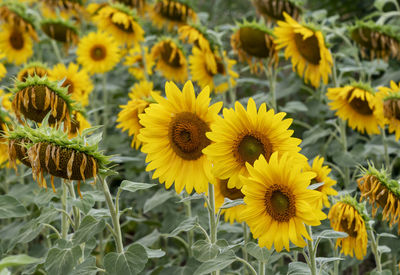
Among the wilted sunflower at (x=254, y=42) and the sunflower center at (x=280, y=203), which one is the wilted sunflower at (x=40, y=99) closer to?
the sunflower center at (x=280, y=203)

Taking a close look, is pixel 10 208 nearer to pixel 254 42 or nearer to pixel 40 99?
pixel 40 99

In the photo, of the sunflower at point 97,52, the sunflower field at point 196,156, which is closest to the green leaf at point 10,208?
the sunflower field at point 196,156

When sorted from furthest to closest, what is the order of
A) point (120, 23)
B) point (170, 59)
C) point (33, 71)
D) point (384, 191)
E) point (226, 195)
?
1. point (120, 23)
2. point (170, 59)
3. point (33, 71)
4. point (226, 195)
5. point (384, 191)

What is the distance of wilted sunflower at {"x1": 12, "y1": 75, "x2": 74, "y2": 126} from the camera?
1.37 meters

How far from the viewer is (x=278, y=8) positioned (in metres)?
2.43

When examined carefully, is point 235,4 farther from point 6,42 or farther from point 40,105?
point 40,105

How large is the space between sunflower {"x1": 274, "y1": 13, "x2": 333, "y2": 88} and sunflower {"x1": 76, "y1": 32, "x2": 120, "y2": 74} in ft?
2.97

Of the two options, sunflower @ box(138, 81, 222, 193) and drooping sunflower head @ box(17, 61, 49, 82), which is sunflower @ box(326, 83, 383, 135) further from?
drooping sunflower head @ box(17, 61, 49, 82)

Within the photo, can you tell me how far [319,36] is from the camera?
195cm

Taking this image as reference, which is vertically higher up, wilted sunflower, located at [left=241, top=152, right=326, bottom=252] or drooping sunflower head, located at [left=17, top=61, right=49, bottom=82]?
wilted sunflower, located at [left=241, top=152, right=326, bottom=252]

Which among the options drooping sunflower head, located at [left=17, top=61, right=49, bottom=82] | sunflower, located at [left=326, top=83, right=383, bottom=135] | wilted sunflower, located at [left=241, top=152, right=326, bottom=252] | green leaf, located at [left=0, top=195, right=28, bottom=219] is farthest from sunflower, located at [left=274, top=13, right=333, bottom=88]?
green leaf, located at [left=0, top=195, right=28, bottom=219]

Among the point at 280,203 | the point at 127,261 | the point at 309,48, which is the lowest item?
the point at 127,261

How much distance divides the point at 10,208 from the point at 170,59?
3.79ft

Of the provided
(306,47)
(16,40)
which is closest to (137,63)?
(16,40)
